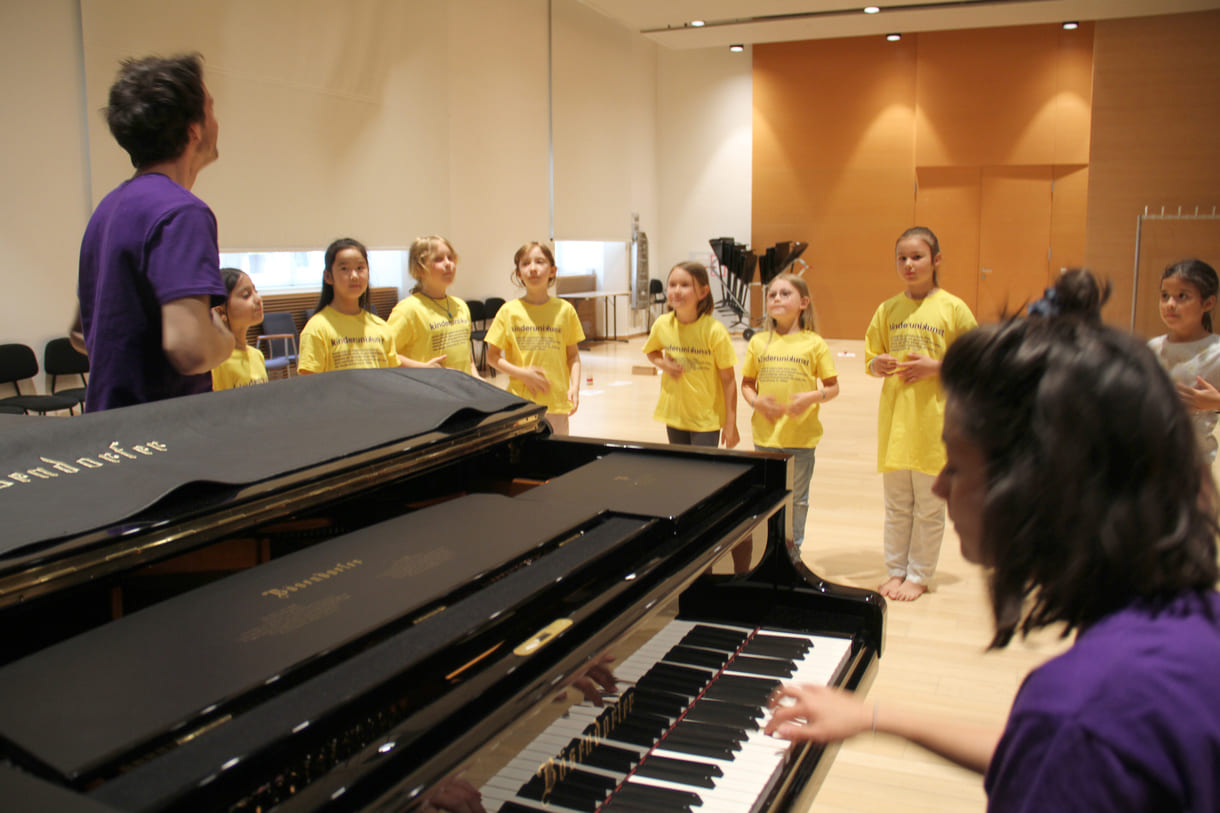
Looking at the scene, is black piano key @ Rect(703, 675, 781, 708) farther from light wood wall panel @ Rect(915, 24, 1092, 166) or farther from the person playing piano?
light wood wall panel @ Rect(915, 24, 1092, 166)

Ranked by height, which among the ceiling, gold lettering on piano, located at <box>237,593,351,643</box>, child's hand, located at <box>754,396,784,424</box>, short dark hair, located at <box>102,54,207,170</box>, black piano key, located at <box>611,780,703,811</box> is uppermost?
the ceiling

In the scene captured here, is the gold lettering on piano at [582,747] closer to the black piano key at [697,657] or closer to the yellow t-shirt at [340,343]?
the black piano key at [697,657]

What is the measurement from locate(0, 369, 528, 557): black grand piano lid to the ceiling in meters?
9.47

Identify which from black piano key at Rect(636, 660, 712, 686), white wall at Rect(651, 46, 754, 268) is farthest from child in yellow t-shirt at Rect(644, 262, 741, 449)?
white wall at Rect(651, 46, 754, 268)

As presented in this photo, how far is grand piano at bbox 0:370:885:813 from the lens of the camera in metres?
0.86

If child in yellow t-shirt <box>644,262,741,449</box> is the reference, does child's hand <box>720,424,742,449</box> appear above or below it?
below

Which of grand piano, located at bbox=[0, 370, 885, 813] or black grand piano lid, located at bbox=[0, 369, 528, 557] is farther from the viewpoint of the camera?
black grand piano lid, located at bbox=[0, 369, 528, 557]

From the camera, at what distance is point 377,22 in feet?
26.4

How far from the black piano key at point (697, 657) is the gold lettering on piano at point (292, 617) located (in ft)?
1.87

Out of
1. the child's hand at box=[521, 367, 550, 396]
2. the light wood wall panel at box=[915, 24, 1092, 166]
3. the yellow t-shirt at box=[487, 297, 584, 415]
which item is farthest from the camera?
the light wood wall panel at box=[915, 24, 1092, 166]

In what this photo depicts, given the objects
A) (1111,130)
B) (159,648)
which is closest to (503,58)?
(1111,130)

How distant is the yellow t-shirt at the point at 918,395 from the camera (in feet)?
11.5

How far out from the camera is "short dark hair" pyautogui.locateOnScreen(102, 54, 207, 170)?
68.7 inches

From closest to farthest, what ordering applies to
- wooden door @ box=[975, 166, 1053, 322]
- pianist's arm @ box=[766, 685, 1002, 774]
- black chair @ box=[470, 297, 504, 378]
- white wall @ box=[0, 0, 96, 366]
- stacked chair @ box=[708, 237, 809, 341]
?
pianist's arm @ box=[766, 685, 1002, 774], white wall @ box=[0, 0, 96, 366], black chair @ box=[470, 297, 504, 378], wooden door @ box=[975, 166, 1053, 322], stacked chair @ box=[708, 237, 809, 341]
